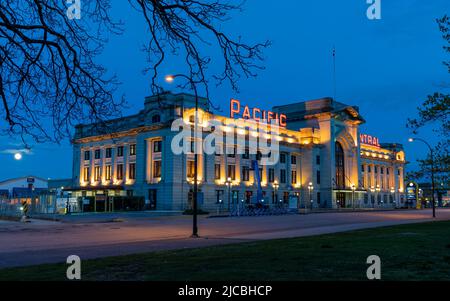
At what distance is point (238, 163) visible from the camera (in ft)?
259

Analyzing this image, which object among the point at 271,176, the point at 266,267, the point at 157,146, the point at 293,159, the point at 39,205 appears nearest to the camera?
the point at 266,267

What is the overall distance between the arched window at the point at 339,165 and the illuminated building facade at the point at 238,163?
0.21 metres

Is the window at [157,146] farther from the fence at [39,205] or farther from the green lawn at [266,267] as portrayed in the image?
the green lawn at [266,267]

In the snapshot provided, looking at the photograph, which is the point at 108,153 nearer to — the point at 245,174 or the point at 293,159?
the point at 245,174

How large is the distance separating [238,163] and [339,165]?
101 feet

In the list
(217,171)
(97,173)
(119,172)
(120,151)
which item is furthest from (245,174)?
(97,173)

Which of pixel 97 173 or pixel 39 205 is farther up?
pixel 97 173

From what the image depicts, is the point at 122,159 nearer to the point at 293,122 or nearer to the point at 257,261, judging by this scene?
the point at 293,122

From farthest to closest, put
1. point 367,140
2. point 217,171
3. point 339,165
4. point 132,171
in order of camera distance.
Result: point 367,140
point 339,165
point 132,171
point 217,171

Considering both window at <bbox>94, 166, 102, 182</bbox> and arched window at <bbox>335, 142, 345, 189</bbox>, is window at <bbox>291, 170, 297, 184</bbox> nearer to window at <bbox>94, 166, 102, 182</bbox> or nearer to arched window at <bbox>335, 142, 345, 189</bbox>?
arched window at <bbox>335, 142, 345, 189</bbox>

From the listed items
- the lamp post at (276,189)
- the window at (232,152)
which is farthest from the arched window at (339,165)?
the window at (232,152)

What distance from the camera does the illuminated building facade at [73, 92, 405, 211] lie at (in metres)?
69.4

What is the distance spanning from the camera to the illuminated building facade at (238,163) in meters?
69.4
